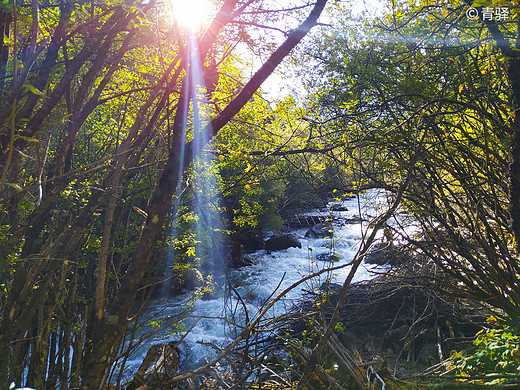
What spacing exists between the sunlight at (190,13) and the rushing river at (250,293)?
2.46 meters

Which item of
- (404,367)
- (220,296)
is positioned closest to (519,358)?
(404,367)

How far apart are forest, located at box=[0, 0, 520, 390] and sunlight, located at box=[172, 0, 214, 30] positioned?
1cm

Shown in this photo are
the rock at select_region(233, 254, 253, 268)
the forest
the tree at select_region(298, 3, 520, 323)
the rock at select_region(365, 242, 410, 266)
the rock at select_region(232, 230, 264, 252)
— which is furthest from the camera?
the rock at select_region(232, 230, 264, 252)

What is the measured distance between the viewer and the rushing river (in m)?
5.00

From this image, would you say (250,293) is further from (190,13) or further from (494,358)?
(190,13)

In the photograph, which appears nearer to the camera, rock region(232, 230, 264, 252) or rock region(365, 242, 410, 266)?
rock region(365, 242, 410, 266)

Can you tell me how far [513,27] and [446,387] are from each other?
3.67m

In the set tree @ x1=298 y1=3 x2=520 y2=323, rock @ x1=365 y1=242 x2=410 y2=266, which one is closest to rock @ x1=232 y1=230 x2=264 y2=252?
rock @ x1=365 y1=242 x2=410 y2=266

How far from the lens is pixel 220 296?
10.5 meters

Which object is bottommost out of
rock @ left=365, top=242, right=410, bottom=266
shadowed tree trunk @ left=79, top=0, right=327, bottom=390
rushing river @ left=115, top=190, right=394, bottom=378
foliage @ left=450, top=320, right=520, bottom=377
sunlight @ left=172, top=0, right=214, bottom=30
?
rushing river @ left=115, top=190, right=394, bottom=378

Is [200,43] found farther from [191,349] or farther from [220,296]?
[220,296]

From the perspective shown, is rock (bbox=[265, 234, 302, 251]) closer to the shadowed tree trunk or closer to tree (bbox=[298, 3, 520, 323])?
tree (bbox=[298, 3, 520, 323])

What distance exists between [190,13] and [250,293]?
28.9ft

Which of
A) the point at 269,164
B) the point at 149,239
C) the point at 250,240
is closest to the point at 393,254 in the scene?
the point at 269,164
